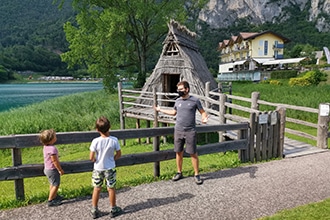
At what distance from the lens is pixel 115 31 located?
2495cm

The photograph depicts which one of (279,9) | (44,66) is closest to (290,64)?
(279,9)

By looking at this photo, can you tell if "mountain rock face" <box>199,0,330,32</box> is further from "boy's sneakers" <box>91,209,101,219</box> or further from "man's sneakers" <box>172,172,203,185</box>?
"boy's sneakers" <box>91,209,101,219</box>

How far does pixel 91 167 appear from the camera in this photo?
5.28 meters

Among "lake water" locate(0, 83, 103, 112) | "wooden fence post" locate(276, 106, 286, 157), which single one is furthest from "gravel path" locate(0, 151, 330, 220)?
"lake water" locate(0, 83, 103, 112)

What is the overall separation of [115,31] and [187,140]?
844 inches

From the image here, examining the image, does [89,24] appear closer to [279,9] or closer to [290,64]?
[290,64]

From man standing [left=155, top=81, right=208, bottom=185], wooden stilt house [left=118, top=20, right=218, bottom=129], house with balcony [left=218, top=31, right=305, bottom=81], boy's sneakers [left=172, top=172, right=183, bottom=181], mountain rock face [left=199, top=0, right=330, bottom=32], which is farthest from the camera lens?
mountain rock face [left=199, top=0, right=330, bottom=32]

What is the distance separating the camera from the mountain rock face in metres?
103

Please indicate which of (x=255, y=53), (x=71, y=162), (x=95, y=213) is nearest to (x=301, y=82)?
(x=255, y=53)

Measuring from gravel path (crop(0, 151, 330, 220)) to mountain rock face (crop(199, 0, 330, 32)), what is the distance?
10913 cm

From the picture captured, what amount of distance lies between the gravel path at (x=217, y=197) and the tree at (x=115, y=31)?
20749mm

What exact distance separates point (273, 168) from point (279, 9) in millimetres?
131214

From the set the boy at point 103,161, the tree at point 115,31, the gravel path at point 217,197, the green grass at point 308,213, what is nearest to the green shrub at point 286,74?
the tree at point 115,31

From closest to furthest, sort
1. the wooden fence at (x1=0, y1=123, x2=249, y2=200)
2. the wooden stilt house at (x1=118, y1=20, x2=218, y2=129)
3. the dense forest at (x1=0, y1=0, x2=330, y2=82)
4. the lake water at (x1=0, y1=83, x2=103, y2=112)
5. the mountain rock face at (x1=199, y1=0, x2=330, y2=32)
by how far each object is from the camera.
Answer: the wooden fence at (x1=0, y1=123, x2=249, y2=200) < the wooden stilt house at (x1=118, y1=20, x2=218, y2=129) < the lake water at (x1=0, y1=83, x2=103, y2=112) < the dense forest at (x1=0, y1=0, x2=330, y2=82) < the mountain rock face at (x1=199, y1=0, x2=330, y2=32)
